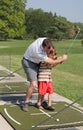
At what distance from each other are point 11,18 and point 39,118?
73.3m

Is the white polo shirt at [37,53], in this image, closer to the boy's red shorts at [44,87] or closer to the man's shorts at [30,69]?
the man's shorts at [30,69]

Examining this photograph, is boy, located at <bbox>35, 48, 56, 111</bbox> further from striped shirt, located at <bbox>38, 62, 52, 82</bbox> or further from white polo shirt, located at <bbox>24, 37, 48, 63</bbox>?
white polo shirt, located at <bbox>24, 37, 48, 63</bbox>

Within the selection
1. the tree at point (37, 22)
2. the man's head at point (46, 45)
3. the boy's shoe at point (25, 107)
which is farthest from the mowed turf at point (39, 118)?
the tree at point (37, 22)

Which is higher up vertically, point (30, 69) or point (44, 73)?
point (30, 69)

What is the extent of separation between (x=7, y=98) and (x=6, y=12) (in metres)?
71.6

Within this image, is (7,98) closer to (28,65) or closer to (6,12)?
(28,65)

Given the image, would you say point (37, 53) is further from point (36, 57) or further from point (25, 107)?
point (25, 107)

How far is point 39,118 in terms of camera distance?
25.4ft


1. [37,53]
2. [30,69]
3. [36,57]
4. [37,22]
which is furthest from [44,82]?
[37,22]

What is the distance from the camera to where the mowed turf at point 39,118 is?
7207 millimetres

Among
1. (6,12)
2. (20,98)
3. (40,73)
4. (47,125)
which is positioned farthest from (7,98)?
(6,12)

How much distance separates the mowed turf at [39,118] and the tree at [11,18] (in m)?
69.7

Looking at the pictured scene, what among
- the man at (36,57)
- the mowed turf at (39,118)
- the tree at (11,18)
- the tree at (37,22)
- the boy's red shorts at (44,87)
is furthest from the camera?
the tree at (37,22)

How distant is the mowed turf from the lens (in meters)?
7.21
